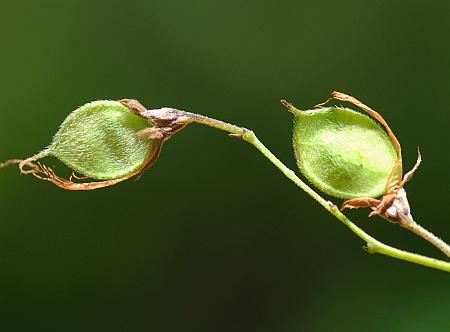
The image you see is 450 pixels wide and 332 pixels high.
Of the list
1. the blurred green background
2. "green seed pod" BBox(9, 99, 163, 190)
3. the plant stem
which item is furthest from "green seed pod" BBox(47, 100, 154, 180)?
the blurred green background

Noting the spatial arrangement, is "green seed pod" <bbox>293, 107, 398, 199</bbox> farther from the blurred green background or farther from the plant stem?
the blurred green background

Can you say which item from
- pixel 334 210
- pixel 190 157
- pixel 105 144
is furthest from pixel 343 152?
pixel 190 157

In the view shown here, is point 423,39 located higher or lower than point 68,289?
higher

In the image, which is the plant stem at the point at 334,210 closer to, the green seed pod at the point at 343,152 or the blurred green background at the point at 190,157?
the green seed pod at the point at 343,152

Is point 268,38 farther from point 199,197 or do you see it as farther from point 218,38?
point 199,197

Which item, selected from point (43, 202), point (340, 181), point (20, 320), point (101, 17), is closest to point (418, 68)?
point (101, 17)

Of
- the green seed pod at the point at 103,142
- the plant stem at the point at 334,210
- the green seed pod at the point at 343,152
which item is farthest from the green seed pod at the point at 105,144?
the green seed pod at the point at 343,152

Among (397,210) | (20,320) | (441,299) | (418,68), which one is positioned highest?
(397,210)
